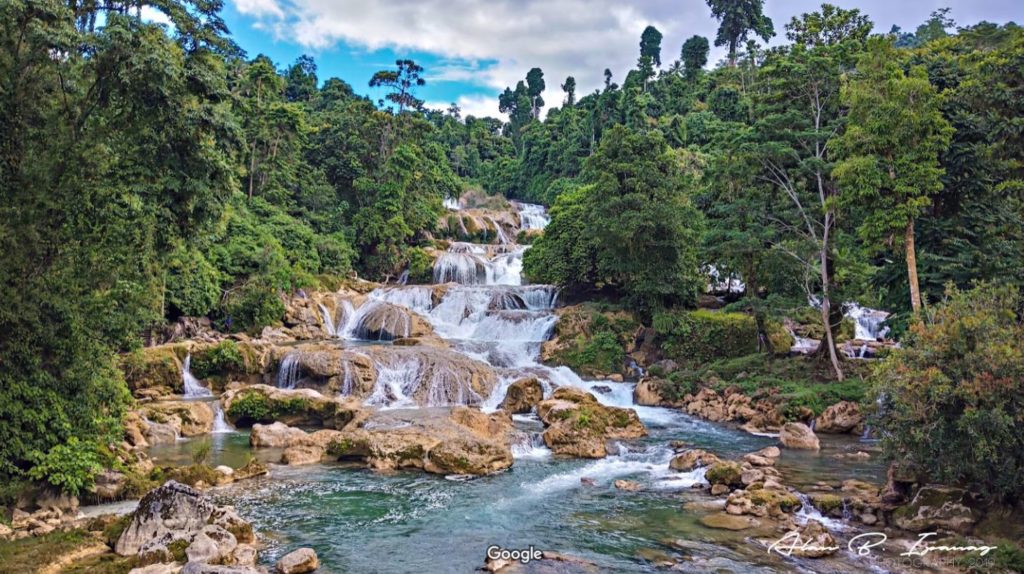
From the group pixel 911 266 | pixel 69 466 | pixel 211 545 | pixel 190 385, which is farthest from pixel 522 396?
pixel 211 545

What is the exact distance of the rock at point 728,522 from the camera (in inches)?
405

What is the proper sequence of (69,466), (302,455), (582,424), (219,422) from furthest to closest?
(219,422) < (582,424) < (302,455) < (69,466)

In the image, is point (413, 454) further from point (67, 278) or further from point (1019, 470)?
point (1019, 470)

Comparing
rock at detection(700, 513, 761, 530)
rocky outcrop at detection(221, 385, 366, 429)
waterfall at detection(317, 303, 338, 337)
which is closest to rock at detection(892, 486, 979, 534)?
rock at detection(700, 513, 761, 530)

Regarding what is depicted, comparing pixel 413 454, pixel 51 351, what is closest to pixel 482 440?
pixel 413 454

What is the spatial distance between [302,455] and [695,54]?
74007 millimetres

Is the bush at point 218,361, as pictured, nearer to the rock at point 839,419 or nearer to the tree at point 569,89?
the rock at point 839,419

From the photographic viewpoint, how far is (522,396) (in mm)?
21141

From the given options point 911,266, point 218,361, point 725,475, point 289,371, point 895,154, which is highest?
point 895,154

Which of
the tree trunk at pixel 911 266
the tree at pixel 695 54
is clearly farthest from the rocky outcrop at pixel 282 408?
the tree at pixel 695 54

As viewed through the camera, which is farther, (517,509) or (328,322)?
(328,322)

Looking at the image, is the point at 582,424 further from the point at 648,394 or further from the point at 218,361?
the point at 218,361

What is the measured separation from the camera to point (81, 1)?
11.9 m

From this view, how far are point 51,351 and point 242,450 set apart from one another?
239 inches
